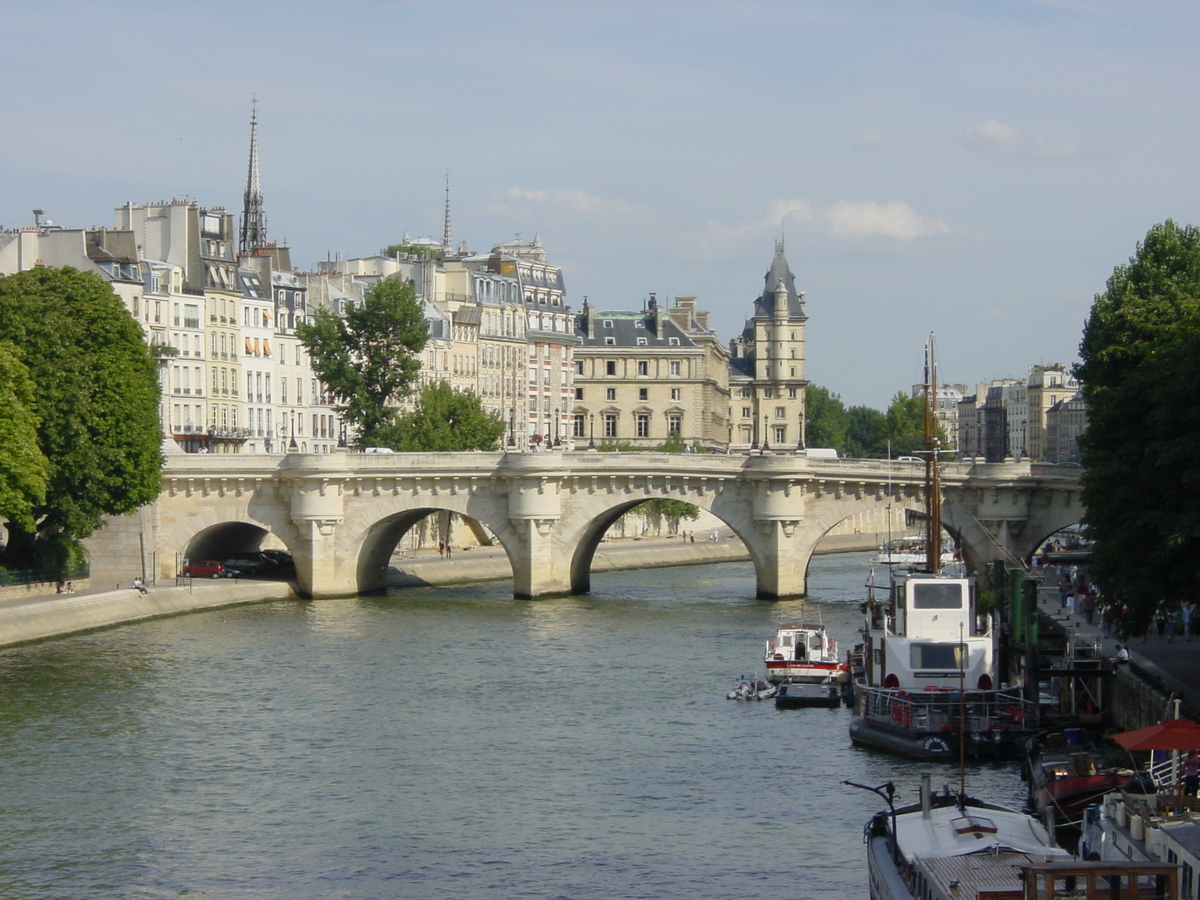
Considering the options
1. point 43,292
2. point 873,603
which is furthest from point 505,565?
point 873,603

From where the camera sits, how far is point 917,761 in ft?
146

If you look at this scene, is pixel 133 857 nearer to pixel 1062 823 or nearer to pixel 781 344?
pixel 1062 823

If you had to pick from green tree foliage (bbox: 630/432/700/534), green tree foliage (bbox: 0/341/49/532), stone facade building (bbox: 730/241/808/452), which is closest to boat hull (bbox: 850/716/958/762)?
green tree foliage (bbox: 0/341/49/532)

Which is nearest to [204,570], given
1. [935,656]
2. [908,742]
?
[935,656]

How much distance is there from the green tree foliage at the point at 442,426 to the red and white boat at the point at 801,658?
151 ft

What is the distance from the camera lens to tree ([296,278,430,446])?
330 feet

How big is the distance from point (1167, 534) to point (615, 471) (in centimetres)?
4138

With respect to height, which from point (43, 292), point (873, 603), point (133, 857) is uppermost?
point (43, 292)

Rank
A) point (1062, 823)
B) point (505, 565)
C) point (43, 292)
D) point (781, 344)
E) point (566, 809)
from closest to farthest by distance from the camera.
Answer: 1. point (1062, 823)
2. point (566, 809)
3. point (43, 292)
4. point (505, 565)
5. point (781, 344)

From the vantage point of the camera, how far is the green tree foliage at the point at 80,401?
69.9m

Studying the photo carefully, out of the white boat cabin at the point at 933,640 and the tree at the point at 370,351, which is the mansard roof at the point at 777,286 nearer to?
the tree at the point at 370,351

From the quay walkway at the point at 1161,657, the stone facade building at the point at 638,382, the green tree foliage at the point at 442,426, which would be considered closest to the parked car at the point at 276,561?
the green tree foliage at the point at 442,426

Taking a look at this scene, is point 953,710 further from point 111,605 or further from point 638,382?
point 638,382

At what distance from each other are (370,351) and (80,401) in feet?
105
